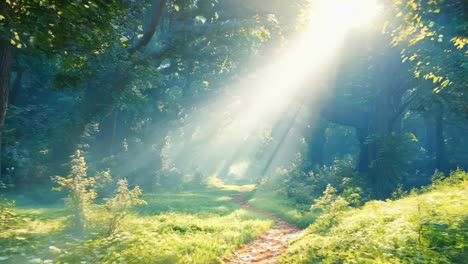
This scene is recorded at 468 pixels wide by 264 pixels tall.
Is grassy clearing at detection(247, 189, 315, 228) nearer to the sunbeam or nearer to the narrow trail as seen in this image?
the narrow trail

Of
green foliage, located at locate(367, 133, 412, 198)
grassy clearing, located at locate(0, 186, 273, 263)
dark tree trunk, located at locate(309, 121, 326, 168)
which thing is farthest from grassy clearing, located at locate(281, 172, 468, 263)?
dark tree trunk, located at locate(309, 121, 326, 168)

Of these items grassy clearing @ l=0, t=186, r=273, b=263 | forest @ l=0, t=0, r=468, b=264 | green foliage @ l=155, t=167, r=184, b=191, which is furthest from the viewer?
green foliage @ l=155, t=167, r=184, b=191

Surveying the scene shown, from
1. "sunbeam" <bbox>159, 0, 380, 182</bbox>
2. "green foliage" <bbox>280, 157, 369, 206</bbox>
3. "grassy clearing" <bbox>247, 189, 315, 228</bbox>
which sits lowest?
"grassy clearing" <bbox>247, 189, 315, 228</bbox>

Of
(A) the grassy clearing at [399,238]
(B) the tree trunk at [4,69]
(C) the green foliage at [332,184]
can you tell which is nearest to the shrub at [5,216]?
(B) the tree trunk at [4,69]

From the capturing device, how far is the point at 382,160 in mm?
20203

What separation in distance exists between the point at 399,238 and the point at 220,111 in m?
39.4

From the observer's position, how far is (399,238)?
6719 millimetres

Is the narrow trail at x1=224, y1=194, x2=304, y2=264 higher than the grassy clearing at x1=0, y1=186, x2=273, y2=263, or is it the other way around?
the grassy clearing at x1=0, y1=186, x2=273, y2=263

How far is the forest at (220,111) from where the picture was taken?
7215mm

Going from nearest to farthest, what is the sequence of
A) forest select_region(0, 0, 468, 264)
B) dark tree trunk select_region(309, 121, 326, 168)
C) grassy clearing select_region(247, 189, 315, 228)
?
forest select_region(0, 0, 468, 264) → grassy clearing select_region(247, 189, 315, 228) → dark tree trunk select_region(309, 121, 326, 168)

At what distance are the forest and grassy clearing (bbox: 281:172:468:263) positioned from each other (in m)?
0.04

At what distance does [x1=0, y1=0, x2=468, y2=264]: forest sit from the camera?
7215 millimetres

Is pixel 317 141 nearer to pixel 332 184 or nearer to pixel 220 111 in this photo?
pixel 332 184

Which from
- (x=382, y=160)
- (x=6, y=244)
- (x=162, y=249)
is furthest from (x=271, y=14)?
(x=6, y=244)
